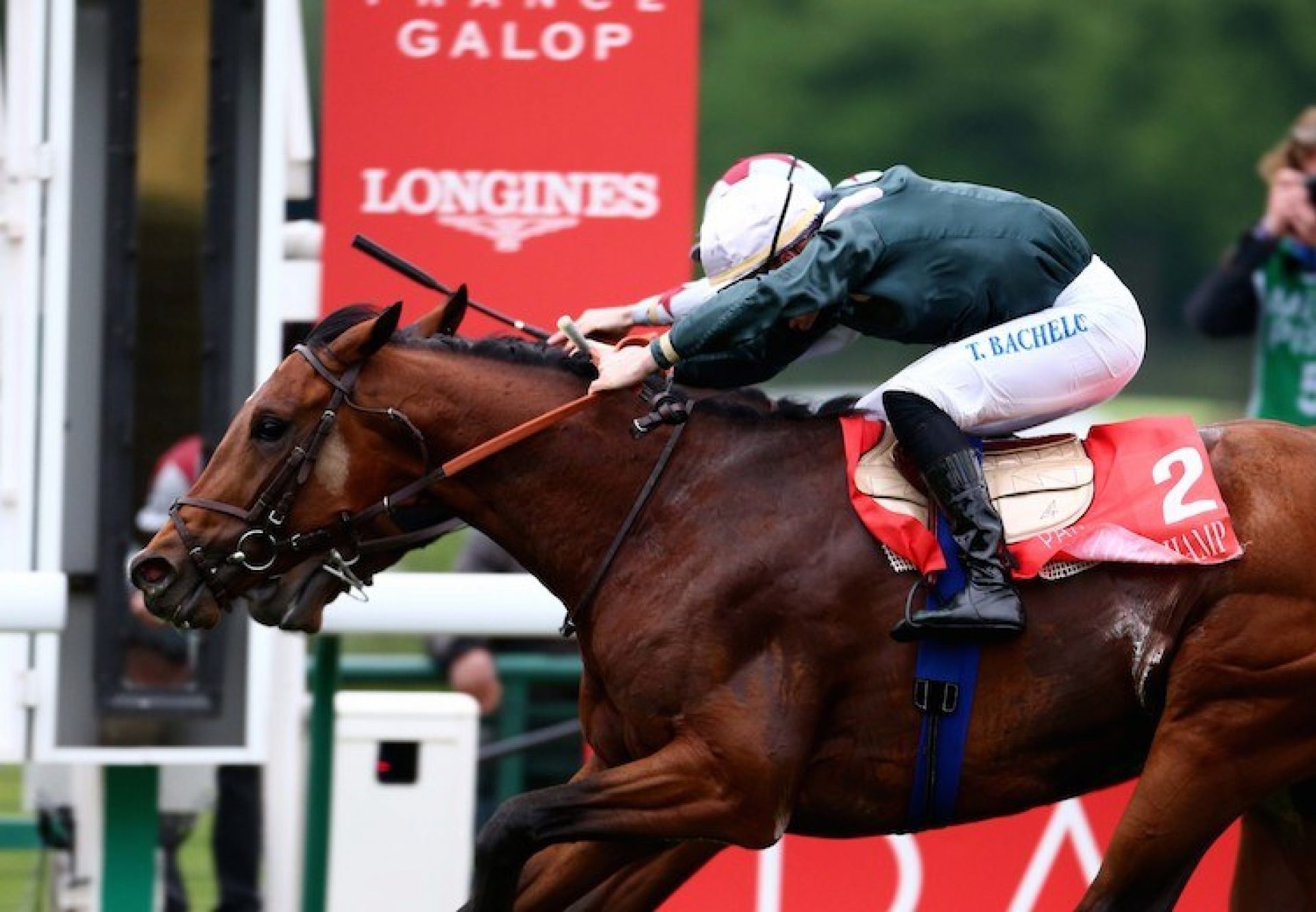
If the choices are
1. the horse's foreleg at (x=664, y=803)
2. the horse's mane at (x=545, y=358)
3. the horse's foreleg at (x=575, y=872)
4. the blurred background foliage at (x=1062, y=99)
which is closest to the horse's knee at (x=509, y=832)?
the horse's foreleg at (x=664, y=803)

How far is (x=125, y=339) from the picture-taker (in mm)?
6555

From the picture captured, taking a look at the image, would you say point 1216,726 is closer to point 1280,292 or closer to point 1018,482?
point 1018,482

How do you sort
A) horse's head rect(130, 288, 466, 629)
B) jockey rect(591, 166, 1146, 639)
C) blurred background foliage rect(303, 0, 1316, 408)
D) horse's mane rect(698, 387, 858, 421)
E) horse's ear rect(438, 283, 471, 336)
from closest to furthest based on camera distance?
jockey rect(591, 166, 1146, 639), horse's head rect(130, 288, 466, 629), horse's ear rect(438, 283, 471, 336), horse's mane rect(698, 387, 858, 421), blurred background foliage rect(303, 0, 1316, 408)

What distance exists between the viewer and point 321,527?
17.6 feet

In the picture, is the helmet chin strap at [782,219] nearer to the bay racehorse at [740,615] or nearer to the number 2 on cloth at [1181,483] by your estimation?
the bay racehorse at [740,615]

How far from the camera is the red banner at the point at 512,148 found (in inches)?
254

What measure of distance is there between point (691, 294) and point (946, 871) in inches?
73.2

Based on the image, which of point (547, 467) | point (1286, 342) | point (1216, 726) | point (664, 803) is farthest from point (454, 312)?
point (1286, 342)

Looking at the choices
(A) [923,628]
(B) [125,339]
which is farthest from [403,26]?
(A) [923,628]

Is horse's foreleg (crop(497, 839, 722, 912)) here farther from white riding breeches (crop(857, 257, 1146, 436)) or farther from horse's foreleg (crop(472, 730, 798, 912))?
white riding breeches (crop(857, 257, 1146, 436))

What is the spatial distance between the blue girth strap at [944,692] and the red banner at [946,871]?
1.32m

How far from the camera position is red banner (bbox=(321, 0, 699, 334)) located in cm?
645

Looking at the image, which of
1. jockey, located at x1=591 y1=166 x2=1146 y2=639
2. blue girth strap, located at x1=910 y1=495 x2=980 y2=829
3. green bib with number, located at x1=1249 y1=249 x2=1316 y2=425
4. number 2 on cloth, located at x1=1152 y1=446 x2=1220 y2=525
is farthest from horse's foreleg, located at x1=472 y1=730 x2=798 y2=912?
green bib with number, located at x1=1249 y1=249 x2=1316 y2=425

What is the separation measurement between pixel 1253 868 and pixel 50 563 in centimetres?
305
